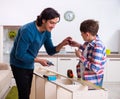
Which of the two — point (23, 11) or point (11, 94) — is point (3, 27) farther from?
point (11, 94)

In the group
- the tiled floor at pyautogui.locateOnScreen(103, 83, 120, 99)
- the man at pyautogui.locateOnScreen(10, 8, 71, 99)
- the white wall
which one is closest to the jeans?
the man at pyautogui.locateOnScreen(10, 8, 71, 99)

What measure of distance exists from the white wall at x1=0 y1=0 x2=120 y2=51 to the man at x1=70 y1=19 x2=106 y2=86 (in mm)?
3522

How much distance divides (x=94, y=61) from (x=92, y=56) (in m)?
0.06

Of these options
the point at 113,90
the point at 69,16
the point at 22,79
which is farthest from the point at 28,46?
the point at 69,16

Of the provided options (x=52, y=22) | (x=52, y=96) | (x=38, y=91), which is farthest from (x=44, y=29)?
(x=38, y=91)

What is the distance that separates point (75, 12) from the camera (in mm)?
6090

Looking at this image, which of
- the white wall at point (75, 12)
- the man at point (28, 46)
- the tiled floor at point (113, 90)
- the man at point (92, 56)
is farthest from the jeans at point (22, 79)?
the white wall at point (75, 12)

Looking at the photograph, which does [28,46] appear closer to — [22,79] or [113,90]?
[22,79]

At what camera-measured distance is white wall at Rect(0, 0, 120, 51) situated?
600 centimetres

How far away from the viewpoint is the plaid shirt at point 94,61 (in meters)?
2.46

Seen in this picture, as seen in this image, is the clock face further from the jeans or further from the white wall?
the jeans

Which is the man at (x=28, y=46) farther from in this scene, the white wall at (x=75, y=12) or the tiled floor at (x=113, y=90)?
the white wall at (x=75, y=12)

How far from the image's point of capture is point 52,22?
7.72 ft

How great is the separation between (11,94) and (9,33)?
194 centimetres
